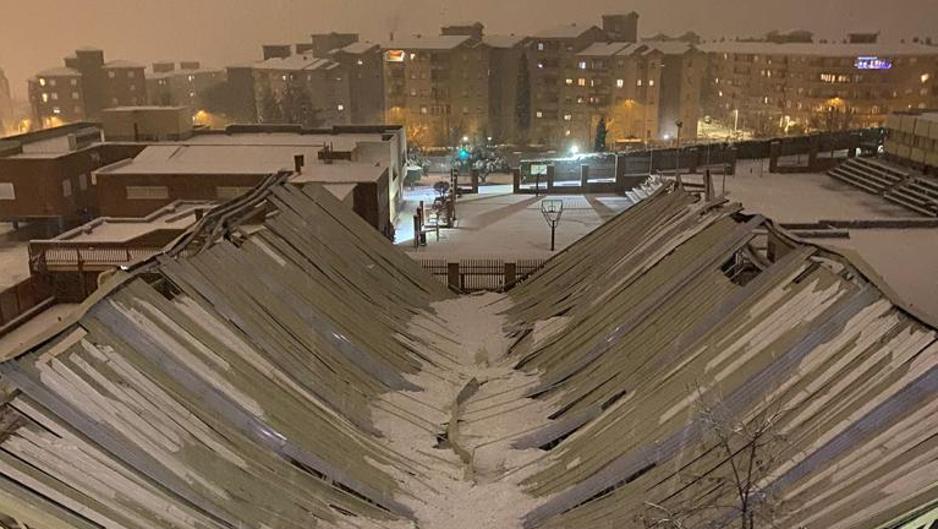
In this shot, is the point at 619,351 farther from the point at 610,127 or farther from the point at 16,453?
the point at 610,127

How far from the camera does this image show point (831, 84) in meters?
69.2

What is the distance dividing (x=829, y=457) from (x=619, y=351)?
3747mm

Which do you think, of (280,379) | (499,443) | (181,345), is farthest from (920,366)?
(181,345)

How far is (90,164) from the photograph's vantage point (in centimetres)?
3256

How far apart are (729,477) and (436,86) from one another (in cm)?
6609

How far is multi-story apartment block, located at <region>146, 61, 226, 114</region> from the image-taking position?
299 ft

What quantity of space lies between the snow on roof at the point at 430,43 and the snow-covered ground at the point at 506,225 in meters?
37.2

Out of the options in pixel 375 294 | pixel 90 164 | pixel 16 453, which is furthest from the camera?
pixel 90 164

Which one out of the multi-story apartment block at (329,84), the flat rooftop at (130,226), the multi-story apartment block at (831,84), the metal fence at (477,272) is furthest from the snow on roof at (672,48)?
the metal fence at (477,272)

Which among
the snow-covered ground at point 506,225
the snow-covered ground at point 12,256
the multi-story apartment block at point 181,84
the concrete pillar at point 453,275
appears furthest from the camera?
the multi-story apartment block at point 181,84

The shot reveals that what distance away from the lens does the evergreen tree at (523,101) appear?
70.6 m

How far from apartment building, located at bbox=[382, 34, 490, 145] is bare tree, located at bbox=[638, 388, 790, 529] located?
63.8 meters

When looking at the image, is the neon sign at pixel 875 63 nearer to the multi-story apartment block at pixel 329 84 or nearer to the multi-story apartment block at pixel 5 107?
the multi-story apartment block at pixel 329 84

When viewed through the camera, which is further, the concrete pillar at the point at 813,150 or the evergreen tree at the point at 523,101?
the evergreen tree at the point at 523,101
